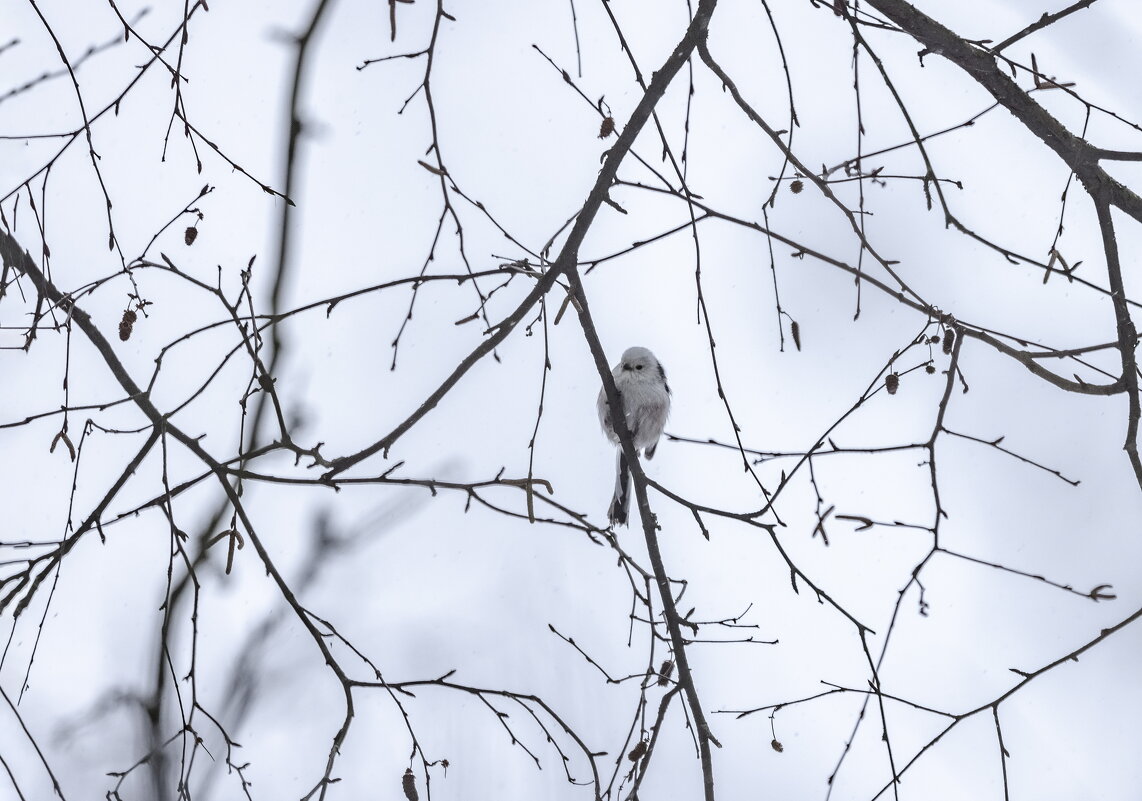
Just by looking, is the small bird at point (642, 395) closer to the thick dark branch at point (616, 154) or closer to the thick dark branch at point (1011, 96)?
the thick dark branch at point (616, 154)

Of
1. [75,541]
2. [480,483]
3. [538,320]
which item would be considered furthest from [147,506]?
[538,320]

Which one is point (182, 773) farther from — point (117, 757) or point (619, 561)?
point (117, 757)

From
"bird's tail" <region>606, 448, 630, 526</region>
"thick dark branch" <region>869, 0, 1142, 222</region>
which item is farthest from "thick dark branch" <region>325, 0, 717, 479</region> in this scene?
"bird's tail" <region>606, 448, 630, 526</region>

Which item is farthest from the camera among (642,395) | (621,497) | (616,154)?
(642,395)

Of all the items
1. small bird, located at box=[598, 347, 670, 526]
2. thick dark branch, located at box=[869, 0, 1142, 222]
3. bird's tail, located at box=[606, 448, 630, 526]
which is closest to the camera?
thick dark branch, located at box=[869, 0, 1142, 222]

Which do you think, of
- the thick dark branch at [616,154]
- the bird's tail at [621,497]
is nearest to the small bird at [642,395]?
the bird's tail at [621,497]

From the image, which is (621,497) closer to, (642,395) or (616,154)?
(642,395)

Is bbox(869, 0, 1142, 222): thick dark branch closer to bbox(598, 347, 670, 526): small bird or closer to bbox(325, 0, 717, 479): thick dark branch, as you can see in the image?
bbox(325, 0, 717, 479): thick dark branch

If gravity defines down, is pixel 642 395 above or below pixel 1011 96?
above

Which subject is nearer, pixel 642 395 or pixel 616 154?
pixel 616 154

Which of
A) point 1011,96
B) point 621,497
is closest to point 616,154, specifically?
point 1011,96

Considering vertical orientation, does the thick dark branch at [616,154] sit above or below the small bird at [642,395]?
below

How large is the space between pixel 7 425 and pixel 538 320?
1.25 m

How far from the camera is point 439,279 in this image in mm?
2195
